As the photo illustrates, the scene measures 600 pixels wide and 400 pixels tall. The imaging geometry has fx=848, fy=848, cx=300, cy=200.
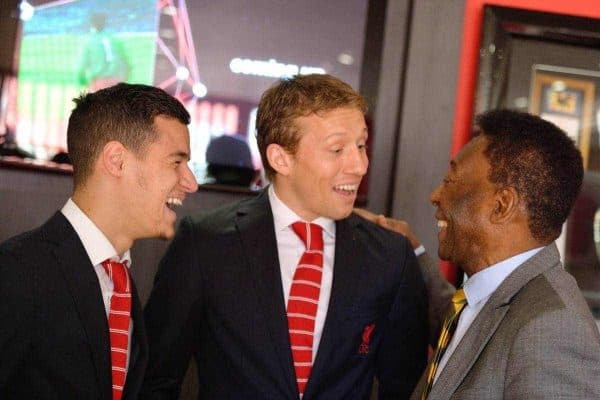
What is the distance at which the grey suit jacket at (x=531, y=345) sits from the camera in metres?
1.59

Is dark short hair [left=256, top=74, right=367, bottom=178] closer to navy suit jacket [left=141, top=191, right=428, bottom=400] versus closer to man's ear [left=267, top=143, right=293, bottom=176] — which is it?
man's ear [left=267, top=143, right=293, bottom=176]

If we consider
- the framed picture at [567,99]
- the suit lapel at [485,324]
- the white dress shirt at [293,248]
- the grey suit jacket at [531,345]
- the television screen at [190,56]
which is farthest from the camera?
the framed picture at [567,99]

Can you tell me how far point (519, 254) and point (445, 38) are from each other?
117cm

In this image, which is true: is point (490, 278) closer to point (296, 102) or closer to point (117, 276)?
point (296, 102)

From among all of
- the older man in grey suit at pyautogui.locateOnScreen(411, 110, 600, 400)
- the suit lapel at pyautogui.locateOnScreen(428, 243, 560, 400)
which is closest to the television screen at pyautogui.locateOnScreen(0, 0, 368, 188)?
the older man in grey suit at pyautogui.locateOnScreen(411, 110, 600, 400)

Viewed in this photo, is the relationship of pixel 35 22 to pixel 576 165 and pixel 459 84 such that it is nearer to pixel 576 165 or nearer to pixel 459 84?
pixel 459 84

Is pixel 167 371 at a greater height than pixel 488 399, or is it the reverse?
pixel 488 399

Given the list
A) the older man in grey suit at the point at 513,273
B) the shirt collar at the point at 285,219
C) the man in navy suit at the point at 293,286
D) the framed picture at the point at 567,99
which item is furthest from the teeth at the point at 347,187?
the framed picture at the point at 567,99

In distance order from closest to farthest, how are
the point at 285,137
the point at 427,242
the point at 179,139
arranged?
the point at 179,139
the point at 285,137
the point at 427,242

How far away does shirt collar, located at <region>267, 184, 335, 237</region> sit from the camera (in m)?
2.28

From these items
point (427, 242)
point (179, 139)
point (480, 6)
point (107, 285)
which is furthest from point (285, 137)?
point (480, 6)

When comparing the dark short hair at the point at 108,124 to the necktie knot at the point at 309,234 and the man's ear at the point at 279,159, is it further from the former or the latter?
the necktie knot at the point at 309,234

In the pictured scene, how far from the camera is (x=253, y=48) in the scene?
9.29ft

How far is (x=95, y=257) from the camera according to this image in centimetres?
190
